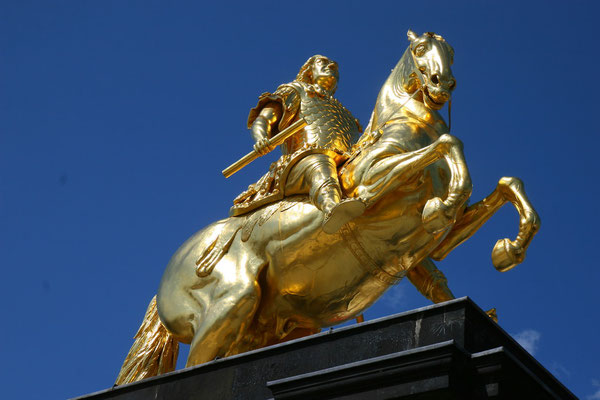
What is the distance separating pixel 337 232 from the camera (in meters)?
7.49

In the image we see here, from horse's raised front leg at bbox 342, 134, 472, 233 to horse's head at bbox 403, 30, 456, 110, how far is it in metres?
0.60

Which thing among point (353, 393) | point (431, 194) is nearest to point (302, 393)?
point (353, 393)

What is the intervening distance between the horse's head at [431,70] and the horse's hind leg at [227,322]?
2.09m

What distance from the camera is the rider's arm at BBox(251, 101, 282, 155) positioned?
8641 millimetres

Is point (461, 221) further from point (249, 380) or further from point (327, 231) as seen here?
point (249, 380)

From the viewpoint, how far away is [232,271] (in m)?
7.77

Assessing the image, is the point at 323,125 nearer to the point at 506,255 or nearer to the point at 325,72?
the point at 325,72

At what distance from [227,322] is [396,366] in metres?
2.29

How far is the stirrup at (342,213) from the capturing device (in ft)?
23.7

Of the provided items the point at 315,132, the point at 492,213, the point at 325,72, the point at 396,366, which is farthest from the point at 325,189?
the point at 396,366

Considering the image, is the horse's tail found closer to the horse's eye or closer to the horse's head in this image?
the horse's head

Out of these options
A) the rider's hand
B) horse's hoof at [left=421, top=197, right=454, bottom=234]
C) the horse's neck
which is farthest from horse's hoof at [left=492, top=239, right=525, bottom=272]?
the rider's hand

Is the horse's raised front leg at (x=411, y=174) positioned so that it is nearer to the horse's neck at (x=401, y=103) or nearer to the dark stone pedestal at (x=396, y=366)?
the horse's neck at (x=401, y=103)

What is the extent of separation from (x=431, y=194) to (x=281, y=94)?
2171mm
